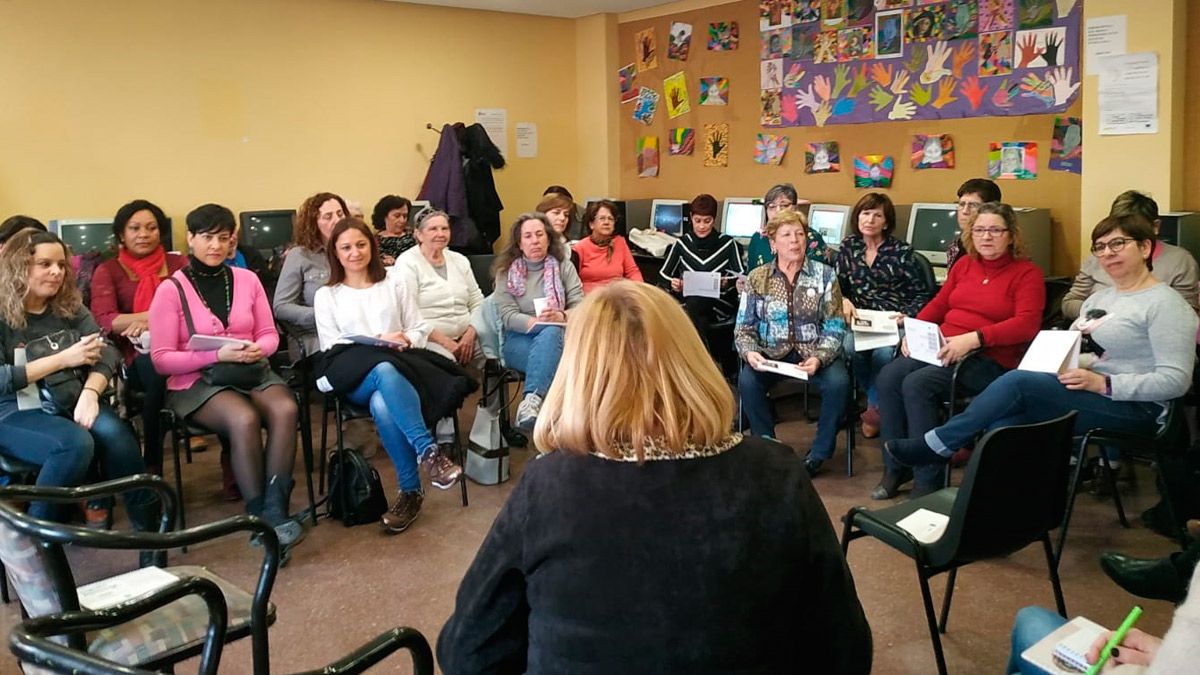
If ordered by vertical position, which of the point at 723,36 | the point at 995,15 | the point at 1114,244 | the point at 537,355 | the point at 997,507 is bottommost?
the point at 997,507

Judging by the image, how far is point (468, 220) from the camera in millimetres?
7168

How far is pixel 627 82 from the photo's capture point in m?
7.90

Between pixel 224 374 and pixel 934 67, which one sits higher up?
pixel 934 67

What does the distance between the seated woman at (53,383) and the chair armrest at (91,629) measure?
171 centimetres

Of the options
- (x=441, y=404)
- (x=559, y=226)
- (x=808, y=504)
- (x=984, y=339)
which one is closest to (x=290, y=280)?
(x=441, y=404)

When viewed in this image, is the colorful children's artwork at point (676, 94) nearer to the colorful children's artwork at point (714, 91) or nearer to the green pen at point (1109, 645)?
the colorful children's artwork at point (714, 91)

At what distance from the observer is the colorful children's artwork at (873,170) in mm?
6125

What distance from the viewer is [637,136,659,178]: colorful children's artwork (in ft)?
25.4

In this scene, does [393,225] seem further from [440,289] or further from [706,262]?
[706,262]

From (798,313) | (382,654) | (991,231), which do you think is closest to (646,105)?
(798,313)

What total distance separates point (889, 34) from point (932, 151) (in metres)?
0.76

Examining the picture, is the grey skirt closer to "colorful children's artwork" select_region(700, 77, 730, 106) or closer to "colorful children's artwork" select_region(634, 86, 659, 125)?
"colorful children's artwork" select_region(700, 77, 730, 106)

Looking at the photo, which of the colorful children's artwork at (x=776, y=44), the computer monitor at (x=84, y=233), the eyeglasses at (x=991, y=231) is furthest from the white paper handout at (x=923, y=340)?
the computer monitor at (x=84, y=233)

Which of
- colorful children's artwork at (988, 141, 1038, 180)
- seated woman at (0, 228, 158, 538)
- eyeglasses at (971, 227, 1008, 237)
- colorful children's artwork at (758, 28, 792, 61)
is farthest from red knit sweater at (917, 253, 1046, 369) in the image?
seated woman at (0, 228, 158, 538)
